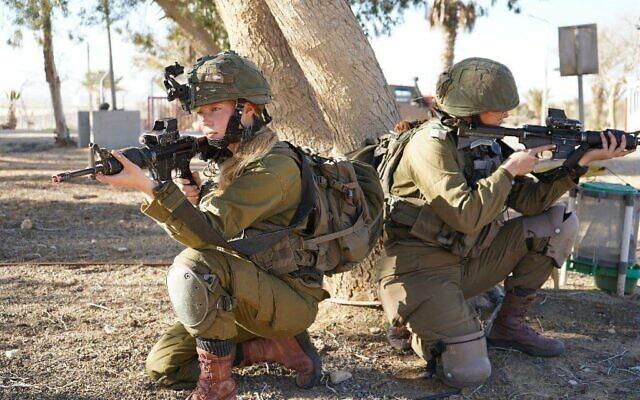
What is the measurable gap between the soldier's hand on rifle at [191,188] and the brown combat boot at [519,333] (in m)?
1.77

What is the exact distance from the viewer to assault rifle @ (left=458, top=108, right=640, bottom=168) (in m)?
3.56

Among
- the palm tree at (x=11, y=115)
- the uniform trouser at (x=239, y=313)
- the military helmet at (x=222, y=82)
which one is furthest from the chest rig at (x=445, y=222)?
the palm tree at (x=11, y=115)

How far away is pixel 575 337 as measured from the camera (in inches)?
166

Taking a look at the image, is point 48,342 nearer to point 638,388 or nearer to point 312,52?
point 312,52

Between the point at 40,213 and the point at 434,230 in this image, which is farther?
the point at 40,213

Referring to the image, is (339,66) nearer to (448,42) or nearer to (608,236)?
(608,236)

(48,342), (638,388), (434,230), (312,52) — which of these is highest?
(312,52)

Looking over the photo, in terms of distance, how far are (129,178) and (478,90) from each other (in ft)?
5.71

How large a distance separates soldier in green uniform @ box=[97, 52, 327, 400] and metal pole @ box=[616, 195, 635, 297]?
262 cm

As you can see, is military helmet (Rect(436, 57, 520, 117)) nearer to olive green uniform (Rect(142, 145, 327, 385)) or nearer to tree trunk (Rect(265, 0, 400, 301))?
tree trunk (Rect(265, 0, 400, 301))

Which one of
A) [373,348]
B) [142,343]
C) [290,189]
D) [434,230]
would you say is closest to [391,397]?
[373,348]

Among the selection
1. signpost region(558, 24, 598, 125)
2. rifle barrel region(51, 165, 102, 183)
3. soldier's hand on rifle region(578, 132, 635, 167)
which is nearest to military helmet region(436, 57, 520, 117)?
soldier's hand on rifle region(578, 132, 635, 167)

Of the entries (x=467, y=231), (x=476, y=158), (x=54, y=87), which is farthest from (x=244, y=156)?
(x=54, y=87)

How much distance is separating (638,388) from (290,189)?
201 centimetres
